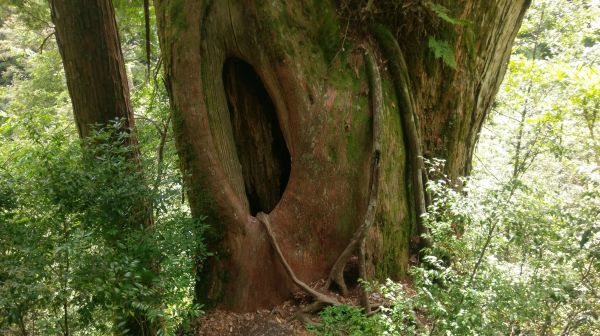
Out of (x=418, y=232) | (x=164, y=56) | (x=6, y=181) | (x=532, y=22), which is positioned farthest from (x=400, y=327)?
(x=532, y=22)

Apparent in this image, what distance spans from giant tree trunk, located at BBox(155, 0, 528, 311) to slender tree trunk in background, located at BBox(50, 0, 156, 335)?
0.54 m

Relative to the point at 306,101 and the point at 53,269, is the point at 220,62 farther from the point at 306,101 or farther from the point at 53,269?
the point at 53,269

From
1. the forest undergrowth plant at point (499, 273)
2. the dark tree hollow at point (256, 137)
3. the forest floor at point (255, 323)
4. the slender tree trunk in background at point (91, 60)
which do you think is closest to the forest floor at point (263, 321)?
the forest floor at point (255, 323)

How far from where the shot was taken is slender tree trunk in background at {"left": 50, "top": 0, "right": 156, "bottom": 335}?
4.37 meters

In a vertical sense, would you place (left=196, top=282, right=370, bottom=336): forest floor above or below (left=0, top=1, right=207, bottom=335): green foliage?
below

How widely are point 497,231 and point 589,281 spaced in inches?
53.5

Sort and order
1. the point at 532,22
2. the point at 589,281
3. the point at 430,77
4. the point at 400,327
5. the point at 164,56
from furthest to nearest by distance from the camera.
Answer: the point at 532,22 → the point at 430,77 → the point at 164,56 → the point at 589,281 → the point at 400,327

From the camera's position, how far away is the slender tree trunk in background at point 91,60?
14.3ft

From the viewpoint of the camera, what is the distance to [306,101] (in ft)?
14.0

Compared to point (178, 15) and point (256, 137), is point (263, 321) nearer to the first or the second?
point (256, 137)

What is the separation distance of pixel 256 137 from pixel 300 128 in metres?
0.82

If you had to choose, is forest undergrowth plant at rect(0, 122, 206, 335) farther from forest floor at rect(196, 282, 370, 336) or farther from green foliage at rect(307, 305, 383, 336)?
green foliage at rect(307, 305, 383, 336)

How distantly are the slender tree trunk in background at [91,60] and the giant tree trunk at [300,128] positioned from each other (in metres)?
0.54

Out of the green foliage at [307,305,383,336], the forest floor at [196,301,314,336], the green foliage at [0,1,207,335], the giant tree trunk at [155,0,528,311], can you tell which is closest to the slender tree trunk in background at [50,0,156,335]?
the giant tree trunk at [155,0,528,311]
